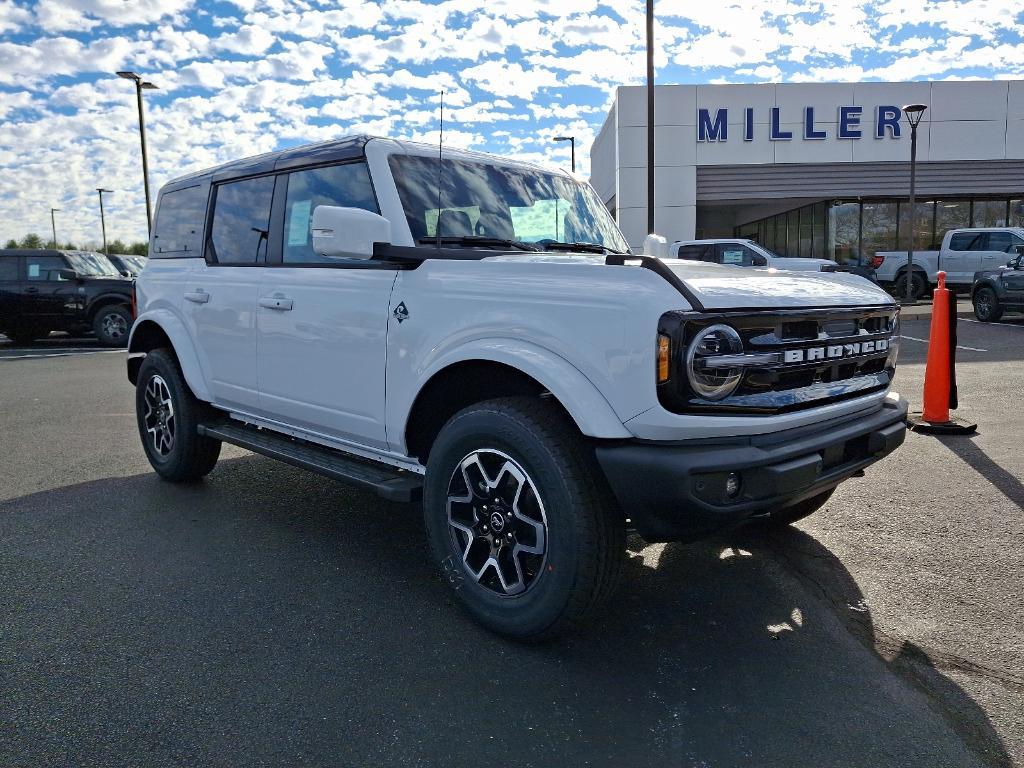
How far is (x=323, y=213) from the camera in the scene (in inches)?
125

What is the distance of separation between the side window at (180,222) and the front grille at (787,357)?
3.50m

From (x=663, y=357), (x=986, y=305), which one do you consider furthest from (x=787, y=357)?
(x=986, y=305)

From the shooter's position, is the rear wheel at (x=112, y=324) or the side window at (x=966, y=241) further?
the side window at (x=966, y=241)

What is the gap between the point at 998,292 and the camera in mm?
16156

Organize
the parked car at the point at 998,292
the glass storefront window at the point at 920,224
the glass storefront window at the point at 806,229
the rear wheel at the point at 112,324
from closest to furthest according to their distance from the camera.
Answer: the rear wheel at the point at 112,324
the parked car at the point at 998,292
the glass storefront window at the point at 920,224
the glass storefront window at the point at 806,229

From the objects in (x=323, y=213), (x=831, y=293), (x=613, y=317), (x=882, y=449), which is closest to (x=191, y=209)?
(x=323, y=213)

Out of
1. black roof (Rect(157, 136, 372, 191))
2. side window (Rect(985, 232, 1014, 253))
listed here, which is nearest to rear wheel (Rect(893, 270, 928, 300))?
side window (Rect(985, 232, 1014, 253))

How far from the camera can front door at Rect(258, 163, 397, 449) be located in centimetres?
354

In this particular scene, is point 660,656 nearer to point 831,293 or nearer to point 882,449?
point 882,449

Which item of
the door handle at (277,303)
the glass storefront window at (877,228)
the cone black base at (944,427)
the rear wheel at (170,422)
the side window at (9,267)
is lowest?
the cone black base at (944,427)

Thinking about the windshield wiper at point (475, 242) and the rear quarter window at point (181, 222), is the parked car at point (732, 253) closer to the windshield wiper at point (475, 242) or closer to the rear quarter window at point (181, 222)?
the rear quarter window at point (181, 222)

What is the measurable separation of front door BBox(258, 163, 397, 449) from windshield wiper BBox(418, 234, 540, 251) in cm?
22

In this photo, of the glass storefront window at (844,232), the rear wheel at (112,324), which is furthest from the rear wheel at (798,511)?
the glass storefront window at (844,232)

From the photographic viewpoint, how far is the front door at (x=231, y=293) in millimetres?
4359
